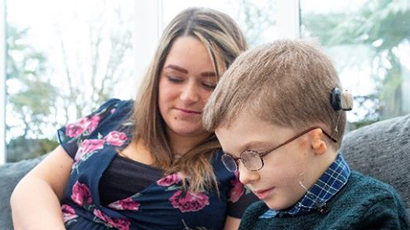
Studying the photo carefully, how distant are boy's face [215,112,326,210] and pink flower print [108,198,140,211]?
18.0 inches

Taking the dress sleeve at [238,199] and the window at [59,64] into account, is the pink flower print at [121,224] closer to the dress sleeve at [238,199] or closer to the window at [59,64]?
the dress sleeve at [238,199]

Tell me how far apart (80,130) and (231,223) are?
1.60 feet

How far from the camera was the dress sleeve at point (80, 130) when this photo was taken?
1523 millimetres

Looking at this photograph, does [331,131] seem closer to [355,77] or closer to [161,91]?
[161,91]

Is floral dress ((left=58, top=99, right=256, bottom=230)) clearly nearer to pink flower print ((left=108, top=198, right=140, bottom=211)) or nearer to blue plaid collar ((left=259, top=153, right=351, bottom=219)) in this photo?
pink flower print ((left=108, top=198, right=140, bottom=211))

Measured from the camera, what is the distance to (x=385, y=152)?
1.22 m

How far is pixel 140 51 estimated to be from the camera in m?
2.23

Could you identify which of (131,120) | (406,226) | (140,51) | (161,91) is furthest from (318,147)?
(140,51)

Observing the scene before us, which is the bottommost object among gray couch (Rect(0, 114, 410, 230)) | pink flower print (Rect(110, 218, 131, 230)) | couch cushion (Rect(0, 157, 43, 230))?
couch cushion (Rect(0, 157, 43, 230))

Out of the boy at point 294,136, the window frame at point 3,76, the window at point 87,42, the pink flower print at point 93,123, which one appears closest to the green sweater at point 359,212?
the boy at point 294,136

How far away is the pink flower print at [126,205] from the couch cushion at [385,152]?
0.49 m

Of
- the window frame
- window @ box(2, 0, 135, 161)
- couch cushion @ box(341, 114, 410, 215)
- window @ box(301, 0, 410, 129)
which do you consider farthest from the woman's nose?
the window frame

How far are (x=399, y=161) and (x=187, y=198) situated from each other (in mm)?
474

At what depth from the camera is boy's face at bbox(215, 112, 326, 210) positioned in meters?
0.93
